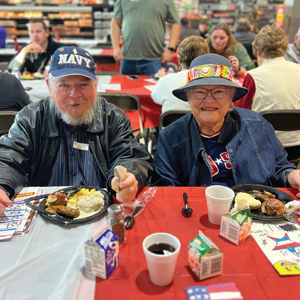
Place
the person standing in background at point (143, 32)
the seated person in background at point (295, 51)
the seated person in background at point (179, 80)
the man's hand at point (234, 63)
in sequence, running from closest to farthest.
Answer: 1. the seated person in background at point (179, 80)
2. the man's hand at point (234, 63)
3. the person standing in background at point (143, 32)
4. the seated person in background at point (295, 51)

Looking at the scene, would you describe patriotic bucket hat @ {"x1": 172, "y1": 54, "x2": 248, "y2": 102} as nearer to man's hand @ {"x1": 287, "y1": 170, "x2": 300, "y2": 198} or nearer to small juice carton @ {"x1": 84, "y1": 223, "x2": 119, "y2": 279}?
man's hand @ {"x1": 287, "y1": 170, "x2": 300, "y2": 198}

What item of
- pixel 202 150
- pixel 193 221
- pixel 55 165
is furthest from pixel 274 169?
pixel 55 165

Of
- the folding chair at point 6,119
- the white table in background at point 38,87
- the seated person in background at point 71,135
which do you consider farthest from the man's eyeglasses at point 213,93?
the white table in background at point 38,87

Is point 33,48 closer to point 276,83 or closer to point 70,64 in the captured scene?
point 70,64

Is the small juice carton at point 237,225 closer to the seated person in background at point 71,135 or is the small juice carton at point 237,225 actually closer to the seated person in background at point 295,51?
the seated person in background at point 71,135

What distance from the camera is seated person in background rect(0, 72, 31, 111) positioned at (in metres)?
2.48

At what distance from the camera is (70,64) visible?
5.13ft

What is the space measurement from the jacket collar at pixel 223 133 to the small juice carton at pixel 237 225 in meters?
0.60

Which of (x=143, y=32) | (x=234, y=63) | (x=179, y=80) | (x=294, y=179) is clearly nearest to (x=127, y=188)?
(x=294, y=179)

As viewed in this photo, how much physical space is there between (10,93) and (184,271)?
90.4 inches

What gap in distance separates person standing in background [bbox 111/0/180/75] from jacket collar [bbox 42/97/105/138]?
9.22 ft

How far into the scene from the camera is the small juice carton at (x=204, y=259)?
0.86m

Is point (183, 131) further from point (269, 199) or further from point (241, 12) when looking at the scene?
point (241, 12)

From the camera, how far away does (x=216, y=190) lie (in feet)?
3.99
